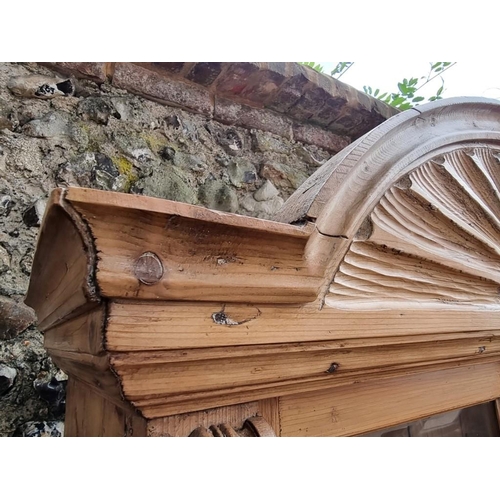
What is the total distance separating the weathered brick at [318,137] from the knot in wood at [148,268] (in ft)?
3.61

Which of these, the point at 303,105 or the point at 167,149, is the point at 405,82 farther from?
the point at 167,149

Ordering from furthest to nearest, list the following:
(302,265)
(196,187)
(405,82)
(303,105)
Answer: (405,82) < (303,105) < (196,187) < (302,265)

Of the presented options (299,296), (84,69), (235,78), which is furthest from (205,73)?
(299,296)

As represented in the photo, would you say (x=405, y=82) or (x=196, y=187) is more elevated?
(x=405, y=82)

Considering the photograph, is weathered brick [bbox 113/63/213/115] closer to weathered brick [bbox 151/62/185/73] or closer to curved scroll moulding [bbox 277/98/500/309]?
weathered brick [bbox 151/62/185/73]

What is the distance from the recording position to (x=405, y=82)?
5.74 feet

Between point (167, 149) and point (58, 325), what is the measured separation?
2.33ft

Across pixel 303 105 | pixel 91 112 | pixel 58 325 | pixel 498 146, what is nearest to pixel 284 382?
pixel 58 325

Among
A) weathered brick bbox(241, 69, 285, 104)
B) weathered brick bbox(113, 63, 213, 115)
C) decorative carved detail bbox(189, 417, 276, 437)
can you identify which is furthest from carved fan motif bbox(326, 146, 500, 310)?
weathered brick bbox(113, 63, 213, 115)

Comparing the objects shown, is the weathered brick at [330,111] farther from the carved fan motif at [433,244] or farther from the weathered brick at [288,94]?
the carved fan motif at [433,244]

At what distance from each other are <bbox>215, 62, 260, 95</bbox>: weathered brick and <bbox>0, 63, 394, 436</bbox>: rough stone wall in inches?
1.9

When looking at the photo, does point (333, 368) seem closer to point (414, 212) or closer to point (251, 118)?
point (414, 212)

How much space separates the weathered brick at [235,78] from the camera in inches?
43.5

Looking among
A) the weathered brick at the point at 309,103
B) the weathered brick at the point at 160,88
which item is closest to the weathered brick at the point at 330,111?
the weathered brick at the point at 309,103
